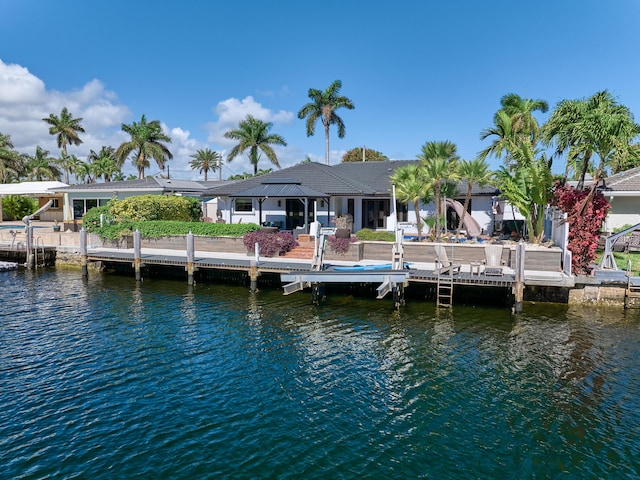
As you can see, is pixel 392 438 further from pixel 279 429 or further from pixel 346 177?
pixel 346 177

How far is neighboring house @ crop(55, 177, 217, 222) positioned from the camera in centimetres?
4128

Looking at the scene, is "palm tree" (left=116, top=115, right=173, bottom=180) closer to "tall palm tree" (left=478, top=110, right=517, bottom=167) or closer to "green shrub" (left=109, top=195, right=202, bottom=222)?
"green shrub" (left=109, top=195, right=202, bottom=222)

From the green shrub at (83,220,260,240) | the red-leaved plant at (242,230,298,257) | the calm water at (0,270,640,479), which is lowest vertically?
the calm water at (0,270,640,479)

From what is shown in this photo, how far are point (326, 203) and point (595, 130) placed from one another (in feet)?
56.7

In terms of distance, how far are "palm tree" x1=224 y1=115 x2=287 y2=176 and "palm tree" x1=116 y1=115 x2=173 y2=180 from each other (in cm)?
1053

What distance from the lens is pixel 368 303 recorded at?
22.2 m

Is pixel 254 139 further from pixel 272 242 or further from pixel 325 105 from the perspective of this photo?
pixel 272 242

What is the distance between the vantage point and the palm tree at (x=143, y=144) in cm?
5688

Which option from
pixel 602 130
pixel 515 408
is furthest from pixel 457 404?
pixel 602 130

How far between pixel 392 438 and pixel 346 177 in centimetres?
2864

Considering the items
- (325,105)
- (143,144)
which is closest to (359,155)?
(325,105)

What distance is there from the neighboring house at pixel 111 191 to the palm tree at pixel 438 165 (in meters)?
20.4

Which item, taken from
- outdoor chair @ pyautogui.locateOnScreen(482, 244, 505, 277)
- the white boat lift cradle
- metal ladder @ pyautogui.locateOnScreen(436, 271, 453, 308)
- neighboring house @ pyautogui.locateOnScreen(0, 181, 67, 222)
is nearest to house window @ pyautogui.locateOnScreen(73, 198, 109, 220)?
neighboring house @ pyautogui.locateOnScreen(0, 181, 67, 222)

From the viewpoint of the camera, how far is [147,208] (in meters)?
32.0
